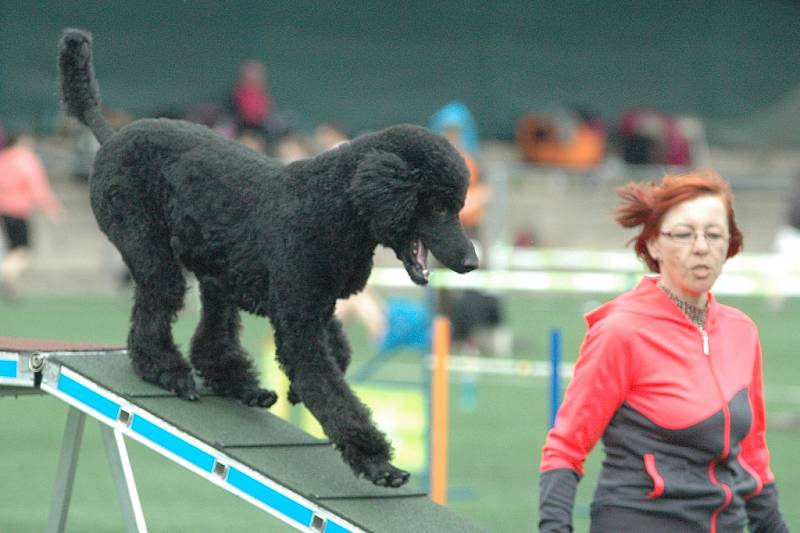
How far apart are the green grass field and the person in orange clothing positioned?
4.19 meters

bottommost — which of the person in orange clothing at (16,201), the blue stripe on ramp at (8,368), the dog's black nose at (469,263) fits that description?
the blue stripe on ramp at (8,368)

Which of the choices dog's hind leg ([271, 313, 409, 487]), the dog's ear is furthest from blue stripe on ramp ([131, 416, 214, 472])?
the dog's ear

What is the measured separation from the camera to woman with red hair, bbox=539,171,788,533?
4043 millimetres

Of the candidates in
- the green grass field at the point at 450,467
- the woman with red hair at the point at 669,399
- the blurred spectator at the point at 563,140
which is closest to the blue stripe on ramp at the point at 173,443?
the green grass field at the point at 450,467

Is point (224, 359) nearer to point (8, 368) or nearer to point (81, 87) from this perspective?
point (8, 368)

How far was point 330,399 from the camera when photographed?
438 cm

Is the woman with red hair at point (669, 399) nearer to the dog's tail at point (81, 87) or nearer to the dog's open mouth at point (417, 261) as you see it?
the dog's open mouth at point (417, 261)

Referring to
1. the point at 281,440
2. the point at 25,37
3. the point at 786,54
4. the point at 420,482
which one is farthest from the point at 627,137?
the point at 281,440

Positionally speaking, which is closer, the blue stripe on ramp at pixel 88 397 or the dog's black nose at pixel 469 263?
the dog's black nose at pixel 469 263

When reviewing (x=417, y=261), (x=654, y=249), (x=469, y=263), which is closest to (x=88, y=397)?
(x=417, y=261)

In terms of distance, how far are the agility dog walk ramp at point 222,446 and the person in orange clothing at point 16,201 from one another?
14193mm

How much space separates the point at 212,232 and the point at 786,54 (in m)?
22.8

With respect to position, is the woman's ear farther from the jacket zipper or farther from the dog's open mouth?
the dog's open mouth

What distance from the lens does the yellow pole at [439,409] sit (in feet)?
24.8
